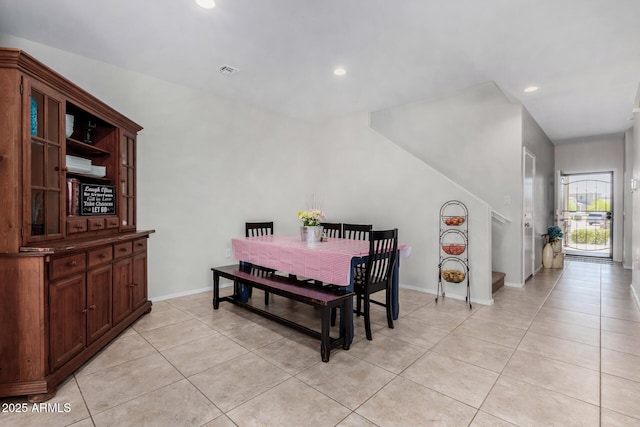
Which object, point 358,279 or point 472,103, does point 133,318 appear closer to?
point 358,279

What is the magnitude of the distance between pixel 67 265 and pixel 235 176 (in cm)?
272

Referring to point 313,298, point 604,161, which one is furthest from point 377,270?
point 604,161

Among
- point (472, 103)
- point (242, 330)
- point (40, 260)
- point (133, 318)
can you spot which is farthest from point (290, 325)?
point (472, 103)

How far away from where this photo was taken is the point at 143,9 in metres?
2.49

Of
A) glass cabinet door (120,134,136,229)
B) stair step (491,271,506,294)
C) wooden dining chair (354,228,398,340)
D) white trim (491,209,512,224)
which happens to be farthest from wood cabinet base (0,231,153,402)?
white trim (491,209,512,224)

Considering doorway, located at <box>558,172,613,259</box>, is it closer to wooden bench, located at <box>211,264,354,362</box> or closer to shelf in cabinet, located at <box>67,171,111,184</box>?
wooden bench, located at <box>211,264,354,362</box>

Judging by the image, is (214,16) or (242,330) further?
(242,330)

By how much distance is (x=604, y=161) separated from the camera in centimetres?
705

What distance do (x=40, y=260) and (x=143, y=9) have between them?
Result: 1.94 metres

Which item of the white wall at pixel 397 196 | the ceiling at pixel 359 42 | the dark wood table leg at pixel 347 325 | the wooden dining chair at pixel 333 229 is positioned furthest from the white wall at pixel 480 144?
the dark wood table leg at pixel 347 325

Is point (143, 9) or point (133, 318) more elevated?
point (143, 9)

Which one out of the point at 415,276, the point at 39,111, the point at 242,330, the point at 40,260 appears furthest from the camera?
the point at 415,276

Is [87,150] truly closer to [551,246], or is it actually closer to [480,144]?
[480,144]

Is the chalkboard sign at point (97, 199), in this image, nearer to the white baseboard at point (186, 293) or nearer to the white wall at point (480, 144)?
the white baseboard at point (186, 293)
